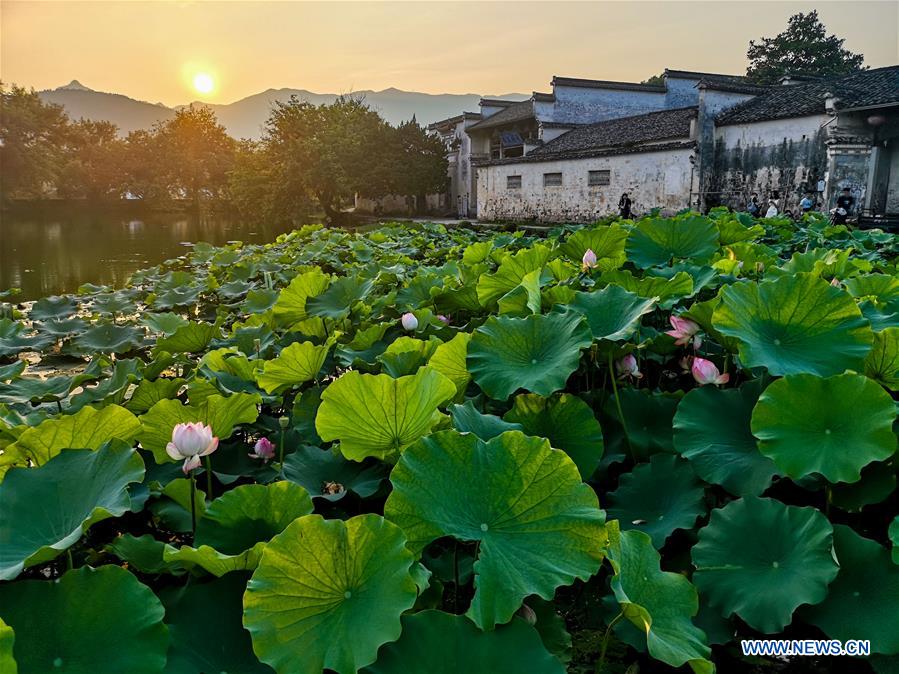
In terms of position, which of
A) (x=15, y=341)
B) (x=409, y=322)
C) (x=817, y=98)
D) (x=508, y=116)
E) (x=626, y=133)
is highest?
(x=508, y=116)

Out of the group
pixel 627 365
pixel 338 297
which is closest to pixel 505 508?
pixel 627 365

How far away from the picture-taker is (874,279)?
1.50 meters

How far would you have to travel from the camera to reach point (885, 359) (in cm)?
107

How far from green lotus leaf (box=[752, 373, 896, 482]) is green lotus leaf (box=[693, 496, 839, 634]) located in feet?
0.23

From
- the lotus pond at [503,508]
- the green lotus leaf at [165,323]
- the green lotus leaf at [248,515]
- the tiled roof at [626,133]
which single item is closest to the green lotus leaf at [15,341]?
the green lotus leaf at [165,323]

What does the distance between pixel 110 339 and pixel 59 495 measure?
2.51 meters

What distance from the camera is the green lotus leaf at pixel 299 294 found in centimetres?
230

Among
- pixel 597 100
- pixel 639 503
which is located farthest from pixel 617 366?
pixel 597 100

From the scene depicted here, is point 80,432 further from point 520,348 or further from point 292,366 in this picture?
point 520,348

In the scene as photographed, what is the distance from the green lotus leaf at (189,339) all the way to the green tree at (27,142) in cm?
3106

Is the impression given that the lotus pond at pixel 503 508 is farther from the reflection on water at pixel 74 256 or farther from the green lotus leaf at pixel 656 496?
the reflection on water at pixel 74 256

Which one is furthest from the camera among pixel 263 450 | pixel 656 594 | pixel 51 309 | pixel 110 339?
pixel 51 309

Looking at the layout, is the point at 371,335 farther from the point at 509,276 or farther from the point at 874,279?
the point at 874,279

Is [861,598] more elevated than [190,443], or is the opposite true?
[190,443]
